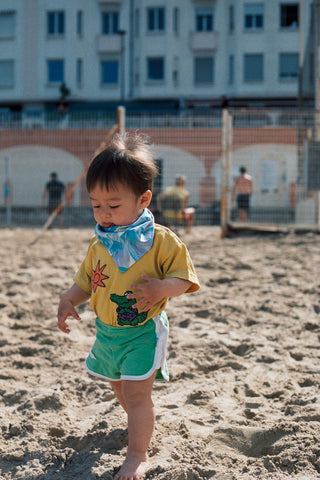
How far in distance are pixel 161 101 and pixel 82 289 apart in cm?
3007

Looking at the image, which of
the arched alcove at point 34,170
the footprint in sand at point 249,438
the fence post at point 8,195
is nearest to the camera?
the footprint in sand at point 249,438

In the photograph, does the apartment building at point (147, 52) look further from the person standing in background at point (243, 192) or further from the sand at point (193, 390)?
the sand at point (193, 390)

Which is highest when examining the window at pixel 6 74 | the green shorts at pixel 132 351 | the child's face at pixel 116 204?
the window at pixel 6 74

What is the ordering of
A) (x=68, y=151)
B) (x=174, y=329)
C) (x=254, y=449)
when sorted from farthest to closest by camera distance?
(x=68, y=151)
(x=174, y=329)
(x=254, y=449)

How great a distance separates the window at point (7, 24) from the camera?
31000 millimetres

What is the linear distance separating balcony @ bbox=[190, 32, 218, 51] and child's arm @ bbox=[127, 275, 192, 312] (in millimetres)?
30641

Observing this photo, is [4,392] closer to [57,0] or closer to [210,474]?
[210,474]

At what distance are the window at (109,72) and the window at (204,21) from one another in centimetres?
487

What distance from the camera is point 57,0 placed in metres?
31.2

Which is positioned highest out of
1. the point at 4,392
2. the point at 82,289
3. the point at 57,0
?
the point at 57,0

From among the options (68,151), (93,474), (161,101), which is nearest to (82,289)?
(93,474)

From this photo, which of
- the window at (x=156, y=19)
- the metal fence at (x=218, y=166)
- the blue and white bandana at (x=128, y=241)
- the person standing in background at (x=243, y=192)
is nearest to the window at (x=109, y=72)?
the window at (x=156, y=19)

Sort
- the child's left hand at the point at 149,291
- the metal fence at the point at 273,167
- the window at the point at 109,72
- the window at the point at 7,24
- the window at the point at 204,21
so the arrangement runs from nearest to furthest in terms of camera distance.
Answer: the child's left hand at the point at 149,291 → the metal fence at the point at 273,167 → the window at the point at 7,24 → the window at the point at 204,21 → the window at the point at 109,72

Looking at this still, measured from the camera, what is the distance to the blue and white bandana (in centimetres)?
209
